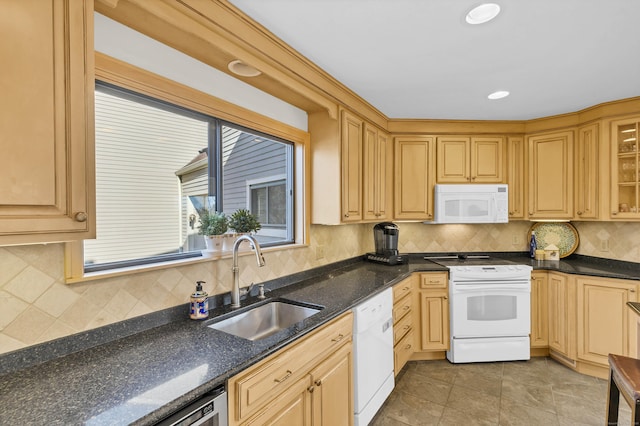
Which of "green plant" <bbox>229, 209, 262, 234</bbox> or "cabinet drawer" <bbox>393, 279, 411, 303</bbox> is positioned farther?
"cabinet drawer" <bbox>393, 279, 411, 303</bbox>

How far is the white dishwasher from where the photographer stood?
6.52 feet

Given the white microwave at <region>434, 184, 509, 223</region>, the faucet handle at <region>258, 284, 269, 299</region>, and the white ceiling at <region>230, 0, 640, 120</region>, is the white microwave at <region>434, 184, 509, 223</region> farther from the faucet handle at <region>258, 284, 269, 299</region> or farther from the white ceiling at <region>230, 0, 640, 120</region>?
the faucet handle at <region>258, 284, 269, 299</region>

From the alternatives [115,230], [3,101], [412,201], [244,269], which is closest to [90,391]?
[115,230]

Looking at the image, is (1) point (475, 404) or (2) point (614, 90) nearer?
(1) point (475, 404)

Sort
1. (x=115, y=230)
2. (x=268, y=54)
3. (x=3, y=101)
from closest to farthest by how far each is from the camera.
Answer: (x=3, y=101) < (x=115, y=230) < (x=268, y=54)

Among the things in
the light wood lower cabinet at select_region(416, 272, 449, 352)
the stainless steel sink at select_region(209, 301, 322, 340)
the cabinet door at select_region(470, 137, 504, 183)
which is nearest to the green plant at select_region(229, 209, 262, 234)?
the stainless steel sink at select_region(209, 301, 322, 340)

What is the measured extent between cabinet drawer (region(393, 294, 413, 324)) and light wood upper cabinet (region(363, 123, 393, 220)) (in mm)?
803

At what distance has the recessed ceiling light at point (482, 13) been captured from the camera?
4.98 feet

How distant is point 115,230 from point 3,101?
0.78m

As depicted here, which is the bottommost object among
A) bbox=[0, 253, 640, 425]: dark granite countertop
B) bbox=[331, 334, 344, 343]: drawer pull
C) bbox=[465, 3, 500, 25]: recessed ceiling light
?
bbox=[331, 334, 344, 343]: drawer pull

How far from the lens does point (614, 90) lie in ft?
8.47

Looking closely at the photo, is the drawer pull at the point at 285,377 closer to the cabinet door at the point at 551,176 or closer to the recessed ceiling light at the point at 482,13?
the recessed ceiling light at the point at 482,13

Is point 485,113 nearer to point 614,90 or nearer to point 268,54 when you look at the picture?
point 614,90

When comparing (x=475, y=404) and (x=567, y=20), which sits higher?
(x=567, y=20)
